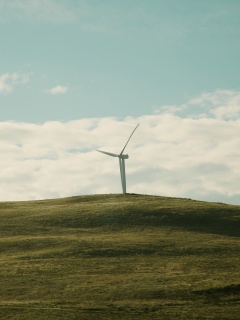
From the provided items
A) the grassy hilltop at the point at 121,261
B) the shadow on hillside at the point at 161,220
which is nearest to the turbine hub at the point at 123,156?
the grassy hilltop at the point at 121,261

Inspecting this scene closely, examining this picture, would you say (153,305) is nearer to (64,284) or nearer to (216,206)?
(64,284)

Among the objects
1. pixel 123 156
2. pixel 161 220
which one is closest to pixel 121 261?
pixel 161 220

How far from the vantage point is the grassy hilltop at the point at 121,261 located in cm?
4056

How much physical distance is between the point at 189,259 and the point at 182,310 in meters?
15.4

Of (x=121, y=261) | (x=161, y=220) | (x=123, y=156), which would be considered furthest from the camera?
(x=123, y=156)

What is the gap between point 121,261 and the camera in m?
54.0

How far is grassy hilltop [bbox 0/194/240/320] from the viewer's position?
40.6 metres

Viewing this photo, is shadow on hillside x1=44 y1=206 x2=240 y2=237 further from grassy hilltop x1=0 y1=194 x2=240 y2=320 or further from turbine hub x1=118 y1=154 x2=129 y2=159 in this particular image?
turbine hub x1=118 y1=154 x2=129 y2=159

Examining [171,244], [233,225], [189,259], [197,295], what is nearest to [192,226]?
[233,225]

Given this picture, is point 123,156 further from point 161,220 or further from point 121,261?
point 121,261

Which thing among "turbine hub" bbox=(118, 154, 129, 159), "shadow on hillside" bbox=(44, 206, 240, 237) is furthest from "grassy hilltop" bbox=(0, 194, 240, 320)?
"turbine hub" bbox=(118, 154, 129, 159)

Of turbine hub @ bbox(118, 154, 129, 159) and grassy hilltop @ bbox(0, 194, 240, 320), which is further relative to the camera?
turbine hub @ bbox(118, 154, 129, 159)

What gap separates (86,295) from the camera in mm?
42906

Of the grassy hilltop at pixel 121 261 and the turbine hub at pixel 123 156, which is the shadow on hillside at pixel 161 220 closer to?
the grassy hilltop at pixel 121 261
